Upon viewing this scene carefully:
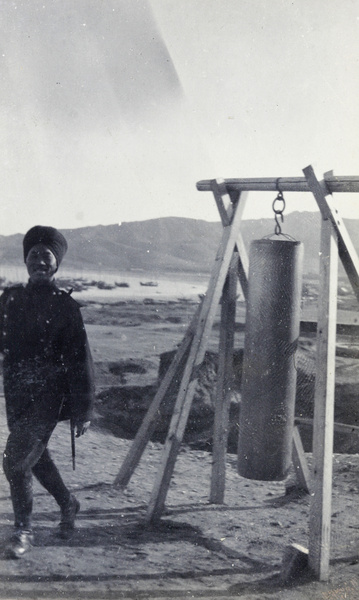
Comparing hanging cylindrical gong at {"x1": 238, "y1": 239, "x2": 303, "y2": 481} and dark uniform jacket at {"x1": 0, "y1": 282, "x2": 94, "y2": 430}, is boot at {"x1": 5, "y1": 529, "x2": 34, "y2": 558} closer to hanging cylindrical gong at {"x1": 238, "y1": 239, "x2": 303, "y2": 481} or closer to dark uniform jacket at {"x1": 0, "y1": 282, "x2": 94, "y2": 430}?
dark uniform jacket at {"x1": 0, "y1": 282, "x2": 94, "y2": 430}

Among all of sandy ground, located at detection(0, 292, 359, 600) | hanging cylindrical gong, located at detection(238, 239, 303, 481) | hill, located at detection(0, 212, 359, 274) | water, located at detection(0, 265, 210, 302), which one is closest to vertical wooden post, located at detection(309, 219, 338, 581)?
sandy ground, located at detection(0, 292, 359, 600)

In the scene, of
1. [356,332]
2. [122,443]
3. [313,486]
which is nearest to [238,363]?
[122,443]

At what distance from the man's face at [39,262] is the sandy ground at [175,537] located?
1.48 meters

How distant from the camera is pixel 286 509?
14.4ft

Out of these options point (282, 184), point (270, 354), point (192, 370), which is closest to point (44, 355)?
point (192, 370)

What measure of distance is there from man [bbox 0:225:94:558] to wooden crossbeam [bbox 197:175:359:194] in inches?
48.8

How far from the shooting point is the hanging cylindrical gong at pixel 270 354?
3.78 meters

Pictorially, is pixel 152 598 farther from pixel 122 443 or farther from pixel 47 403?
pixel 122 443

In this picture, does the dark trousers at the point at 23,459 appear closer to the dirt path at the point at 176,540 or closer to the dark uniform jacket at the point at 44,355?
the dark uniform jacket at the point at 44,355

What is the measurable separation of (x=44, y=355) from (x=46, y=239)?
2.17 ft

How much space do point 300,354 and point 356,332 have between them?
2.06 meters

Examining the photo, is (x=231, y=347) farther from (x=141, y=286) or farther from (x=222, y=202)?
(x=141, y=286)

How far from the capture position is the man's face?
11.4 ft

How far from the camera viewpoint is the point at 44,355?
11.3 feet
